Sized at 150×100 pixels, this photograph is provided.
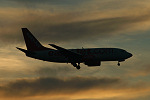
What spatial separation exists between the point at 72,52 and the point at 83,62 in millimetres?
7072

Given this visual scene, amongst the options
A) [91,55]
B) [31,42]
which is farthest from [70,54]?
[31,42]

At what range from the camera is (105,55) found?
7675cm

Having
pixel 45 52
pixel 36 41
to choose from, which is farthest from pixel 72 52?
pixel 36 41

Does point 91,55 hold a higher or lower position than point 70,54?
higher

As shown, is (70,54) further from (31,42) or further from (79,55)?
(31,42)

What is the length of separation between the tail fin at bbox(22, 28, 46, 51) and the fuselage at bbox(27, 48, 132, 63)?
2855 mm

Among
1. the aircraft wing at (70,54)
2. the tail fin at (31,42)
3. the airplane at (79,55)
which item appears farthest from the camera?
the tail fin at (31,42)

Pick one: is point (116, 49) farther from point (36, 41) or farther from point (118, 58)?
point (36, 41)

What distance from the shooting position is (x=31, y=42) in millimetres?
85812

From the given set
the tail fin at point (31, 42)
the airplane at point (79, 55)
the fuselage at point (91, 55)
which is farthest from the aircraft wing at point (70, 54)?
the tail fin at point (31, 42)

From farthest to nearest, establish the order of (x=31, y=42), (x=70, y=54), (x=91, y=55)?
(x=31, y=42)
(x=91, y=55)
(x=70, y=54)

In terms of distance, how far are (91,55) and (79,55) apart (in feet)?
11.8

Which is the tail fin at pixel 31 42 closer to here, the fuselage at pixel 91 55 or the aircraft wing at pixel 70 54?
the fuselage at pixel 91 55

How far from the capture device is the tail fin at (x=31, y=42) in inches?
3329
